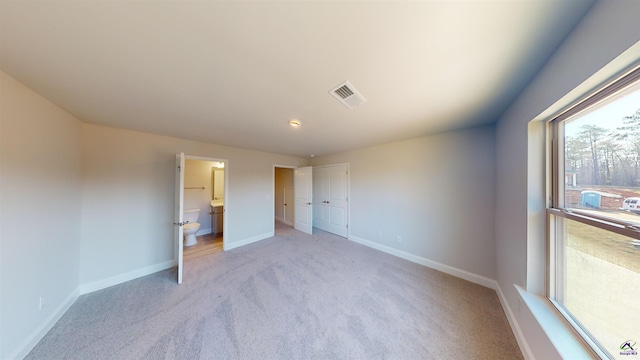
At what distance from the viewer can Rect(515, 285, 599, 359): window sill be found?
1013 millimetres

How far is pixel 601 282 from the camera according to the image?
1028mm

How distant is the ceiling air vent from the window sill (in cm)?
217

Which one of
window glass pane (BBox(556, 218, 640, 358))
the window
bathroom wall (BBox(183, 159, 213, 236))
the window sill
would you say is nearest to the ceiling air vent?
the window

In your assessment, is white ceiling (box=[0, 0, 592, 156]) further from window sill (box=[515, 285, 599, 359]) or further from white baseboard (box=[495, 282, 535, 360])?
white baseboard (box=[495, 282, 535, 360])

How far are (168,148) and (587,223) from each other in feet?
15.2

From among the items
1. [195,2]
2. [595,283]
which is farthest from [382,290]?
→ [195,2]

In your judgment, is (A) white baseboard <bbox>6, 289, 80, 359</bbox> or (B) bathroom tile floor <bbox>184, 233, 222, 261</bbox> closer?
(A) white baseboard <bbox>6, 289, 80, 359</bbox>

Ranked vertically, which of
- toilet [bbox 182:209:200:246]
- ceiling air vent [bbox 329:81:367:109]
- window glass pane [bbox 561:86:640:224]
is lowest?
toilet [bbox 182:209:200:246]

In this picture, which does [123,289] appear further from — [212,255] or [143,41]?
[143,41]

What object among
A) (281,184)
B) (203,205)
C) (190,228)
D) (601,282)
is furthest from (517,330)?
(203,205)

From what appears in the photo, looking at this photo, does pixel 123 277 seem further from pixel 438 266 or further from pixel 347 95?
pixel 438 266

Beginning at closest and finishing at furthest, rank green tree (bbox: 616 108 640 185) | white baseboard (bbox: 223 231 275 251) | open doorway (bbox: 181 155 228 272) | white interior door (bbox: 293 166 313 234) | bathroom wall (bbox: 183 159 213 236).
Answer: green tree (bbox: 616 108 640 185), white baseboard (bbox: 223 231 275 251), open doorway (bbox: 181 155 228 272), bathroom wall (bbox: 183 159 213 236), white interior door (bbox: 293 166 313 234)

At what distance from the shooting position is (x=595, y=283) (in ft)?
3.50

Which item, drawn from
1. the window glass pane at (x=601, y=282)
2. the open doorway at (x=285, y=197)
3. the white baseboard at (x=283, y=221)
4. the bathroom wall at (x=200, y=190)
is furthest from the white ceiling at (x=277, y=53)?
the white baseboard at (x=283, y=221)
